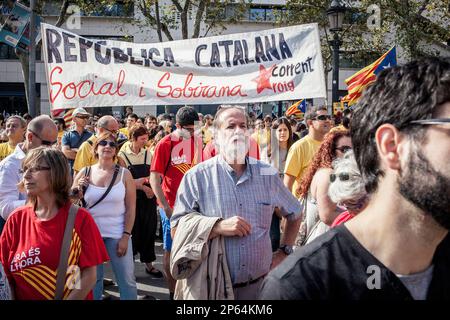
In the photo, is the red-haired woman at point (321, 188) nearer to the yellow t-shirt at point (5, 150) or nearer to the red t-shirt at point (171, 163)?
the red t-shirt at point (171, 163)

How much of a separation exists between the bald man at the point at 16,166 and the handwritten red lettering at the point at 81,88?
36.0 inches

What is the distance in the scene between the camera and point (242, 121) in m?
3.52

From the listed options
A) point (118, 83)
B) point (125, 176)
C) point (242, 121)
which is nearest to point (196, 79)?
point (118, 83)

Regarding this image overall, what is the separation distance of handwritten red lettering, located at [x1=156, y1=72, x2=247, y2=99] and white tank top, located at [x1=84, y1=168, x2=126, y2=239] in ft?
5.04

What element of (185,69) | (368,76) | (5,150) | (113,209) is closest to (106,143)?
(113,209)

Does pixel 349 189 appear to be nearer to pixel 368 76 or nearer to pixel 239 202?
pixel 239 202

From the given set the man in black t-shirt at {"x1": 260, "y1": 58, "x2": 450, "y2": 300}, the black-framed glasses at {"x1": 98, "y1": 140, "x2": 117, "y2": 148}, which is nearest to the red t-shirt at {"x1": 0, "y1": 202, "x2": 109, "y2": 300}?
the man in black t-shirt at {"x1": 260, "y1": 58, "x2": 450, "y2": 300}

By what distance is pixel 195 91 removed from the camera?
18.3 ft

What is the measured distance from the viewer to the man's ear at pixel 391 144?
4.92ft

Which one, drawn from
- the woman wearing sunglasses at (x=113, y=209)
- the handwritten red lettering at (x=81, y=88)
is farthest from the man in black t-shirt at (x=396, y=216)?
the handwritten red lettering at (x=81, y=88)

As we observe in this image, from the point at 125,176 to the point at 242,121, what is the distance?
1520mm

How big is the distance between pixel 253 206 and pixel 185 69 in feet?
9.64

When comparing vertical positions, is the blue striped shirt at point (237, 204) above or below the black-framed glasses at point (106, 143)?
below

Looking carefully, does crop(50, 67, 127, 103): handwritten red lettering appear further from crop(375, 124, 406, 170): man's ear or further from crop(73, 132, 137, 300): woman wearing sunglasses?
crop(375, 124, 406, 170): man's ear
